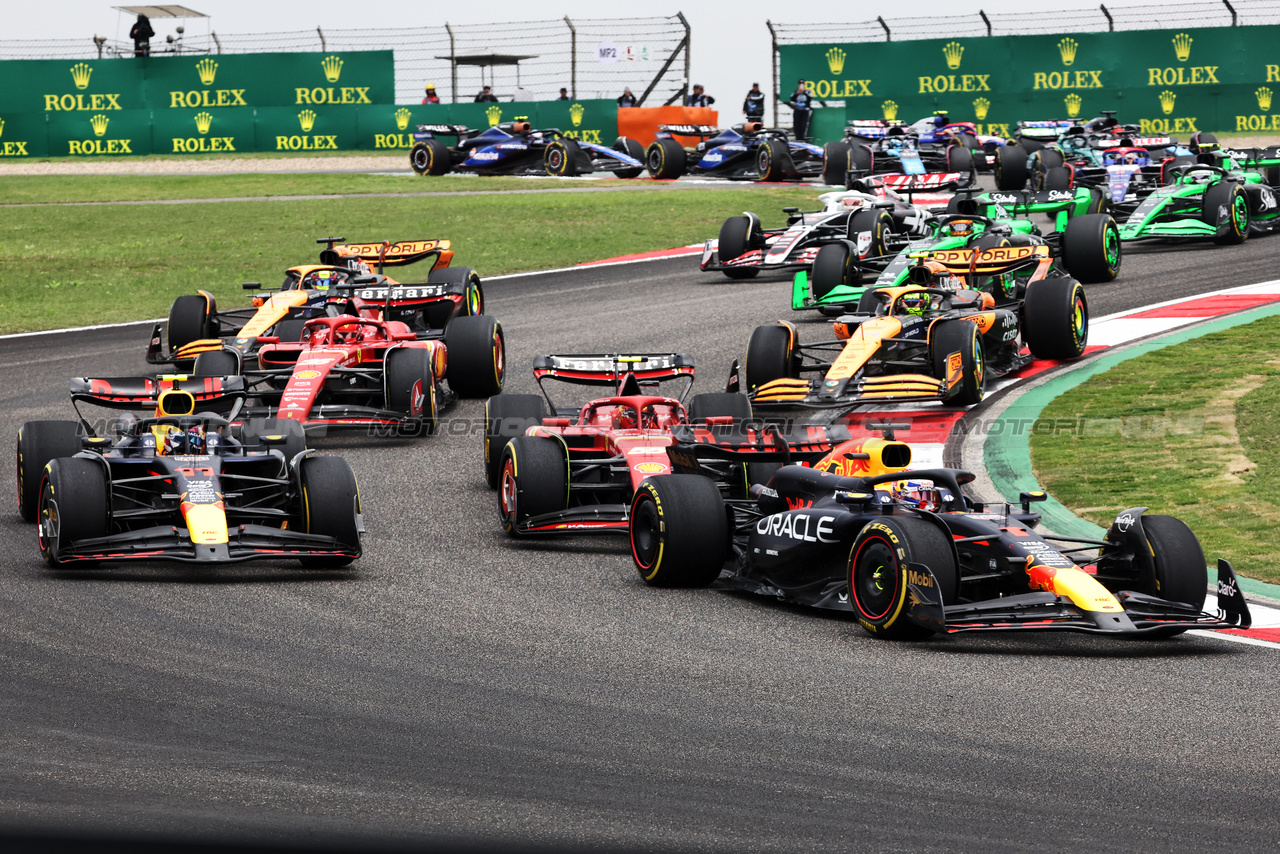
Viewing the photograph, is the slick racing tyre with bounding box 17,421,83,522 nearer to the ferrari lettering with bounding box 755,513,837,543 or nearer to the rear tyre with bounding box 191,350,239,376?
the rear tyre with bounding box 191,350,239,376

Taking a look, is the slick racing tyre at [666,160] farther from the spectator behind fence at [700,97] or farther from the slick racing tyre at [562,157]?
the spectator behind fence at [700,97]

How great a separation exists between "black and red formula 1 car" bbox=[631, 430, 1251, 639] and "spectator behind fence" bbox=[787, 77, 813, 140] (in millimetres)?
33543

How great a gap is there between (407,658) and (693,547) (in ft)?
8.22

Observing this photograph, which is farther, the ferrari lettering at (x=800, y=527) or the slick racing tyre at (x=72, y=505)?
the slick racing tyre at (x=72, y=505)

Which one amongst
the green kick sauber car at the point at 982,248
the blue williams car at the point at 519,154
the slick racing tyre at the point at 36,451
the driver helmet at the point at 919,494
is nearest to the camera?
the driver helmet at the point at 919,494

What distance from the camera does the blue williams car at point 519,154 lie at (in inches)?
1602

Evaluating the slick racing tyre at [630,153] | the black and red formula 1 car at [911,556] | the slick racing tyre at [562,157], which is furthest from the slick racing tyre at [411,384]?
the slick racing tyre at [630,153]

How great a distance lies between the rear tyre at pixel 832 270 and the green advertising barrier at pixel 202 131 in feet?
104

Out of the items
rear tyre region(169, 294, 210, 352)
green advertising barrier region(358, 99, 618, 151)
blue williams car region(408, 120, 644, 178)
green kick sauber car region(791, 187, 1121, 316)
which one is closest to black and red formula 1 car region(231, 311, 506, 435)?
rear tyre region(169, 294, 210, 352)

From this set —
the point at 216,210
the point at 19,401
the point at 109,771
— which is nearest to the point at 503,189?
the point at 216,210

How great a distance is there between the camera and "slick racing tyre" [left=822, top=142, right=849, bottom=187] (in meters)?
34.6

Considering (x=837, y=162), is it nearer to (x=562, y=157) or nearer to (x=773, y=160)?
(x=773, y=160)

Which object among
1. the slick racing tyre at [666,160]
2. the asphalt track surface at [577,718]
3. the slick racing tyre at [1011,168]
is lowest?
the asphalt track surface at [577,718]

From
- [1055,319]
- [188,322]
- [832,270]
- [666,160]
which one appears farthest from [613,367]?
[666,160]
